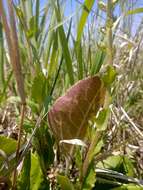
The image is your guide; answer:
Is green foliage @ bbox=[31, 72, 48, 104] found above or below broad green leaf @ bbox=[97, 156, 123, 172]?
above

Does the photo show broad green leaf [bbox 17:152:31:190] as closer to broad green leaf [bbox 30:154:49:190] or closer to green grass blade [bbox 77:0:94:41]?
broad green leaf [bbox 30:154:49:190]

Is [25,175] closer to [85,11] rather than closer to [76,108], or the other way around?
[76,108]

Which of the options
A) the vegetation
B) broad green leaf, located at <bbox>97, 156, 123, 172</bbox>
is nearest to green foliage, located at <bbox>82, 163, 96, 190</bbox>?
the vegetation

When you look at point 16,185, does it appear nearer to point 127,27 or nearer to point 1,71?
point 1,71

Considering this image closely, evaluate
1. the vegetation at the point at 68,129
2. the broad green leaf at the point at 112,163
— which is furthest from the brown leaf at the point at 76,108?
the broad green leaf at the point at 112,163

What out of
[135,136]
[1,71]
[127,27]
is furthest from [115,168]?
[127,27]

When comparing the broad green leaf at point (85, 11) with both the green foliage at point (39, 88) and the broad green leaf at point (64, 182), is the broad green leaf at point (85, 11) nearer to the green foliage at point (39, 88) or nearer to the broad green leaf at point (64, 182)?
the green foliage at point (39, 88)
